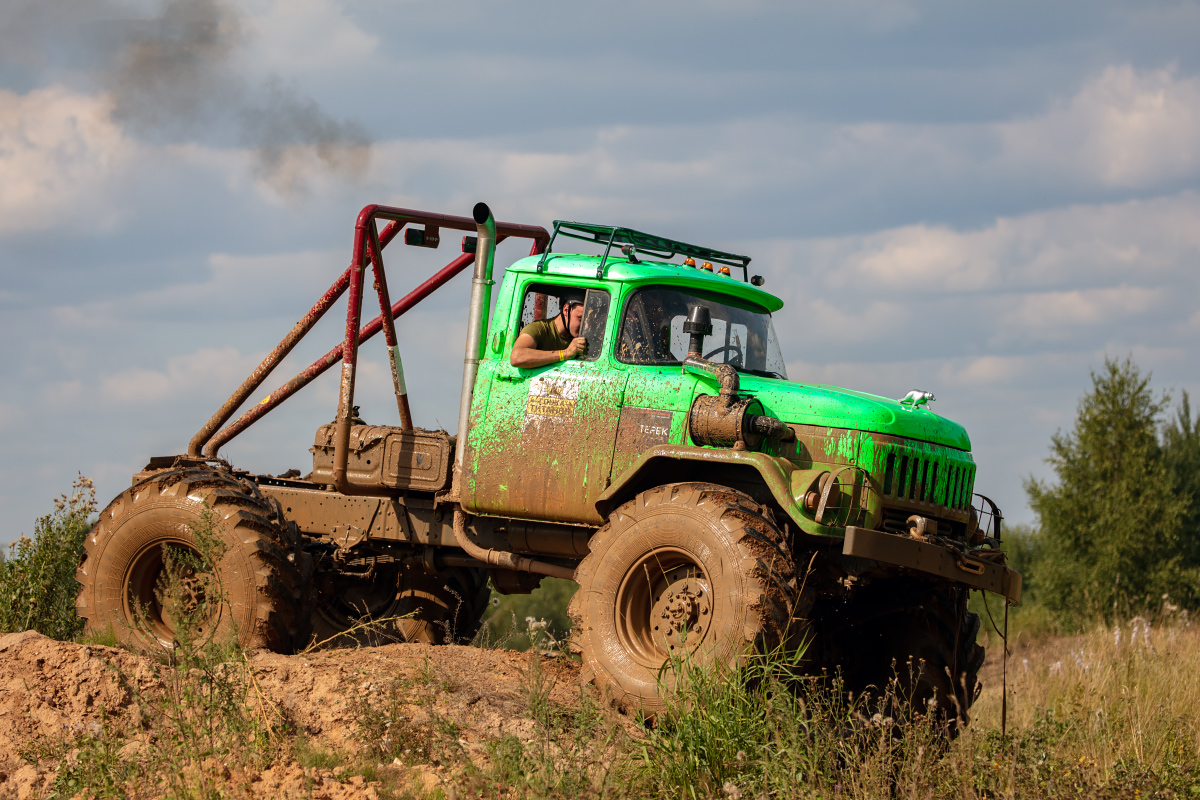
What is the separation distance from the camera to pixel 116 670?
6789 millimetres

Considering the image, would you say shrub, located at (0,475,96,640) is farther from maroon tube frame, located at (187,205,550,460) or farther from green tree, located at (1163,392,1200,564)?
green tree, located at (1163,392,1200,564)

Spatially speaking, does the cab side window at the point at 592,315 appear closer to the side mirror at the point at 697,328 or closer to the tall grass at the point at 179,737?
the side mirror at the point at 697,328

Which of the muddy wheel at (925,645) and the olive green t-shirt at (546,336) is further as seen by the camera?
the olive green t-shirt at (546,336)

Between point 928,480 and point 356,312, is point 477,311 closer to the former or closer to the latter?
point 356,312

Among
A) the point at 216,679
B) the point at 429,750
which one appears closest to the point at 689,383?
the point at 429,750

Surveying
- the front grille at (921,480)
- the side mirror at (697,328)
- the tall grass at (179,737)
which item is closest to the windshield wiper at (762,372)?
the side mirror at (697,328)

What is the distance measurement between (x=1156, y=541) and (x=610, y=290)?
17870 millimetres

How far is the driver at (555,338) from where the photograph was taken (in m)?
7.93

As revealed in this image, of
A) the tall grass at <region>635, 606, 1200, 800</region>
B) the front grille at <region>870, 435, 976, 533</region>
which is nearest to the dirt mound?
the tall grass at <region>635, 606, 1200, 800</region>

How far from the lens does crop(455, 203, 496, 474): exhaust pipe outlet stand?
8.29m

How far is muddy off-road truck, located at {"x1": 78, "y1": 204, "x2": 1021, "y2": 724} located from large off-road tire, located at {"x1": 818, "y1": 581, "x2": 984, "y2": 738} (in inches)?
0.8

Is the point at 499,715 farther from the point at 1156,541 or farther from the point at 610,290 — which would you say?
the point at 1156,541

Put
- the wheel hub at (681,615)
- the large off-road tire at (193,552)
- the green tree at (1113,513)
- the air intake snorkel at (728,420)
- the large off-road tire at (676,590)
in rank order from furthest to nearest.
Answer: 1. the green tree at (1113,513)
2. the large off-road tire at (193,552)
3. the air intake snorkel at (728,420)
4. the wheel hub at (681,615)
5. the large off-road tire at (676,590)

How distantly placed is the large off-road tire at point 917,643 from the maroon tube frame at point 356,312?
3.99 meters
